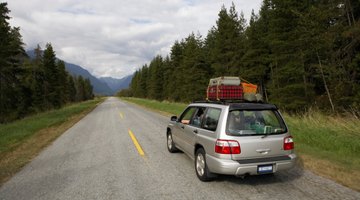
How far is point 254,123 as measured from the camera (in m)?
5.44

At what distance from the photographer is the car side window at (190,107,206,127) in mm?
6301

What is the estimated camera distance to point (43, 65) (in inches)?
1706

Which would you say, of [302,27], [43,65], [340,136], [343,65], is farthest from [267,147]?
[43,65]

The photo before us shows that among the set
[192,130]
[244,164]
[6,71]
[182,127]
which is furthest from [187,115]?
[6,71]

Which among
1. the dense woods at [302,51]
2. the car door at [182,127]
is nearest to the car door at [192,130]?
the car door at [182,127]

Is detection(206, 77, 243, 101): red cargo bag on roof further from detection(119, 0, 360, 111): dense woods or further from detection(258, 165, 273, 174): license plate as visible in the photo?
detection(258, 165, 273, 174): license plate

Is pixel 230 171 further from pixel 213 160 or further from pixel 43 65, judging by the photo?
pixel 43 65

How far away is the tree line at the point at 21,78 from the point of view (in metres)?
26.9

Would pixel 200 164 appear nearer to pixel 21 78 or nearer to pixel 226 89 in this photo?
pixel 226 89

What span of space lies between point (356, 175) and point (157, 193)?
421 cm

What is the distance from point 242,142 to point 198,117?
1.68 meters

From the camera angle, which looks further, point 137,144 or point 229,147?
point 137,144

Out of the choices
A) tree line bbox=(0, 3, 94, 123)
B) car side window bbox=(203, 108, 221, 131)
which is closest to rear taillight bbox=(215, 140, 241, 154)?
car side window bbox=(203, 108, 221, 131)

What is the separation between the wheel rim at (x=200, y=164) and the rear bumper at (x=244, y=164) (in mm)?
340
